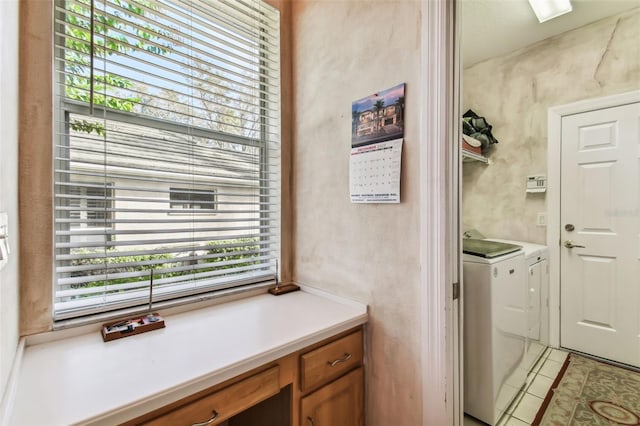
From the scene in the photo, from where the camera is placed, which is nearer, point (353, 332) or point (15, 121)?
point (15, 121)

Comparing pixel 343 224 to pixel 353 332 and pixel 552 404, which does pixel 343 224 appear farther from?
pixel 552 404

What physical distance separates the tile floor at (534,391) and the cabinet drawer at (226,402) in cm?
139

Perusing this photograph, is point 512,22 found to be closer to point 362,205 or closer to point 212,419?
point 362,205

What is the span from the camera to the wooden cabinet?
873 mm

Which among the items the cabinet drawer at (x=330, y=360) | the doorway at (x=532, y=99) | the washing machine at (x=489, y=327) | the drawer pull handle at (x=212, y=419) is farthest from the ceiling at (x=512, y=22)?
the drawer pull handle at (x=212, y=419)

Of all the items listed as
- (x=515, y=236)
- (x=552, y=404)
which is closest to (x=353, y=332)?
(x=552, y=404)

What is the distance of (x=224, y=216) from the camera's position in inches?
62.9

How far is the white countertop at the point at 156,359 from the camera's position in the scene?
2.43ft

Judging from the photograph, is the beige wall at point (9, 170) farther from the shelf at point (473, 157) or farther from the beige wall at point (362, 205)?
the shelf at point (473, 157)

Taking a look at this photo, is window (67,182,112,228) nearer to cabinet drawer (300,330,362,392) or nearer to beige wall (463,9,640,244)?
cabinet drawer (300,330,362,392)

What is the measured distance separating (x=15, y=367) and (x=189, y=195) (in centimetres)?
84

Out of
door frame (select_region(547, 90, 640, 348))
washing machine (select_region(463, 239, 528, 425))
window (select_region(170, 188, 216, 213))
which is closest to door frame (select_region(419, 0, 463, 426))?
washing machine (select_region(463, 239, 528, 425))

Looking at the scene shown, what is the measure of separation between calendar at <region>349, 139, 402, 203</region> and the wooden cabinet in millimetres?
614

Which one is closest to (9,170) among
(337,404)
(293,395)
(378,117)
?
(293,395)
